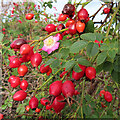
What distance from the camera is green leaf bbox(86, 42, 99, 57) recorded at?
53 cm

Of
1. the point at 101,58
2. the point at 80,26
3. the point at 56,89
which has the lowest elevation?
the point at 56,89

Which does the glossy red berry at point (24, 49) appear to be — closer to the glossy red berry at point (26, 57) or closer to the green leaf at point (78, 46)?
the glossy red berry at point (26, 57)

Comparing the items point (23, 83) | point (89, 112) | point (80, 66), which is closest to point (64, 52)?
point (80, 66)

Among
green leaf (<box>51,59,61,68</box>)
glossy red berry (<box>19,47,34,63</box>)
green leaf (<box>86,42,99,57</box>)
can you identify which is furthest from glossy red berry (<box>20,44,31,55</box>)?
green leaf (<box>86,42,99,57</box>)

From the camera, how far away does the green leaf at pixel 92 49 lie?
53 cm

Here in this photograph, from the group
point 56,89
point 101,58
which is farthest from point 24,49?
point 101,58

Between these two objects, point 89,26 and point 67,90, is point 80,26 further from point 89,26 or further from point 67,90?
point 67,90

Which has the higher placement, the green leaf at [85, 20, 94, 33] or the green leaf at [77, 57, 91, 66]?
the green leaf at [85, 20, 94, 33]

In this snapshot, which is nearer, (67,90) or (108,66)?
(67,90)

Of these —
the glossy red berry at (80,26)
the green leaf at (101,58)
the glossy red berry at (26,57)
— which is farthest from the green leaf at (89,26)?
the glossy red berry at (26,57)

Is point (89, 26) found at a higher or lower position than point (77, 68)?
higher

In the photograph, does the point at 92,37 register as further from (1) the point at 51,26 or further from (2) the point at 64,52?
(1) the point at 51,26

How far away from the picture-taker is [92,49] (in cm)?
54

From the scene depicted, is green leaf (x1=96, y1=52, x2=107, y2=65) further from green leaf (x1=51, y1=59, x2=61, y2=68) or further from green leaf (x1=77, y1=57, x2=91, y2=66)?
green leaf (x1=51, y1=59, x2=61, y2=68)
